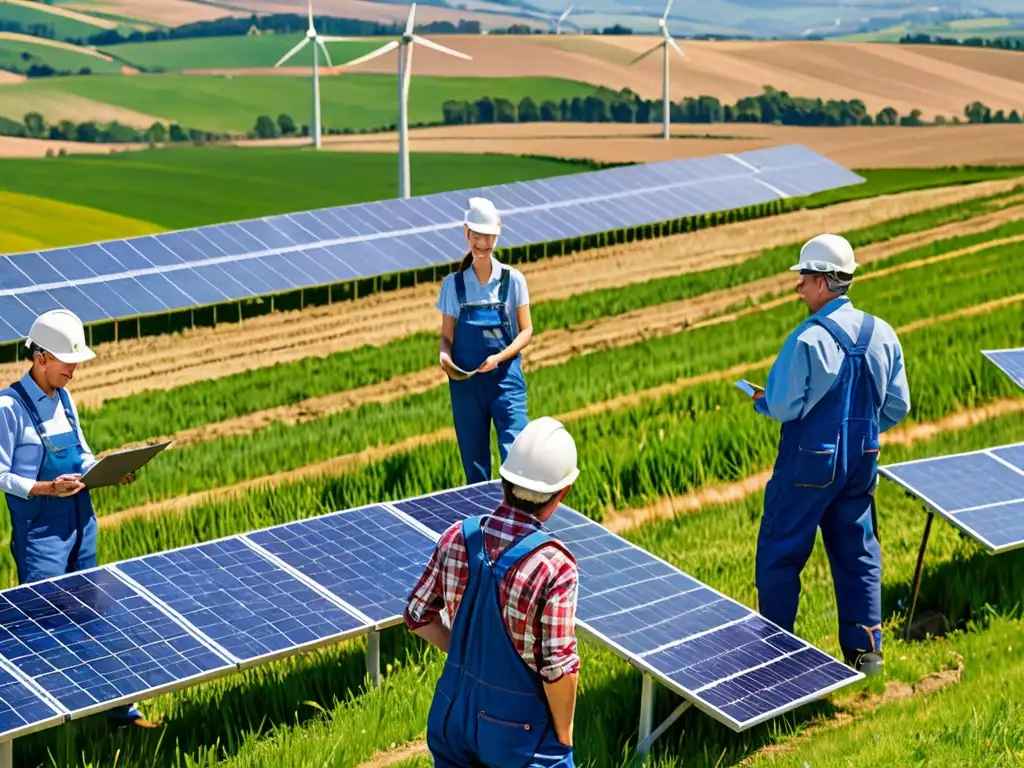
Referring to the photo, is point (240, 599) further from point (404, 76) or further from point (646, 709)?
point (404, 76)

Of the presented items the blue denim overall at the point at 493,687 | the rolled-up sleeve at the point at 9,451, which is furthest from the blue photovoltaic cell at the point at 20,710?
the blue denim overall at the point at 493,687

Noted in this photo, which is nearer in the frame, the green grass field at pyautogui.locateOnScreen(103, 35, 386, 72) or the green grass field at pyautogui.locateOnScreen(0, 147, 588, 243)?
the green grass field at pyautogui.locateOnScreen(0, 147, 588, 243)

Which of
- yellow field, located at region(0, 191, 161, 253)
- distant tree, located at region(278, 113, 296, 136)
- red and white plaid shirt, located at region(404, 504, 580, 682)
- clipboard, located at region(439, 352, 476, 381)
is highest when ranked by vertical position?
red and white plaid shirt, located at region(404, 504, 580, 682)

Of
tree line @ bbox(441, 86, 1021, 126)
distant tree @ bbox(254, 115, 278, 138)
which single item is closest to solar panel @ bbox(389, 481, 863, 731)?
distant tree @ bbox(254, 115, 278, 138)

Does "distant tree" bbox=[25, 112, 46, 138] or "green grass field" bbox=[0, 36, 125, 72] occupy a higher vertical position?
"green grass field" bbox=[0, 36, 125, 72]

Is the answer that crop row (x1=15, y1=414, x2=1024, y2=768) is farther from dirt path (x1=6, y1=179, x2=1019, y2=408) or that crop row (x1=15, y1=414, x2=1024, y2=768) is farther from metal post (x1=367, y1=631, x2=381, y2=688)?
dirt path (x1=6, y1=179, x2=1019, y2=408)

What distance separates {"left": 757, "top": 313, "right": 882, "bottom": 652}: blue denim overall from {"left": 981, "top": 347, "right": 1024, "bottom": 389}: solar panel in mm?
3152

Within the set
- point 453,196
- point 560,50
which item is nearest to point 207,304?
point 453,196

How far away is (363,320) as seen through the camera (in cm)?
2678

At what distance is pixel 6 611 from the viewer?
7.85 m

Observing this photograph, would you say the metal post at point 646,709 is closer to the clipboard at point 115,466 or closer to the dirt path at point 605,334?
the clipboard at point 115,466

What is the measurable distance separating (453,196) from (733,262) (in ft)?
22.3

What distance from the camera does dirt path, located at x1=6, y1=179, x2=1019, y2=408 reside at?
76.8 feet

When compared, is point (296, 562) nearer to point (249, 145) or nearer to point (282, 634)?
point (282, 634)
